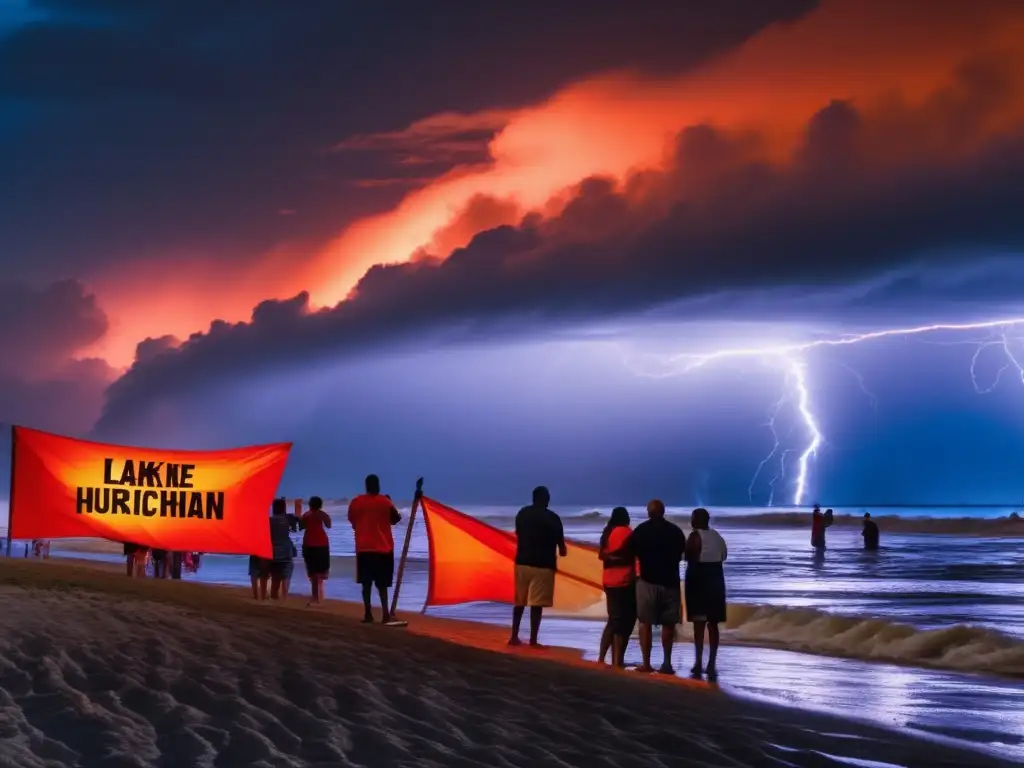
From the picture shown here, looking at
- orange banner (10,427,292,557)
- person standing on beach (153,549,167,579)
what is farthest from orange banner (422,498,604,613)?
person standing on beach (153,549,167,579)

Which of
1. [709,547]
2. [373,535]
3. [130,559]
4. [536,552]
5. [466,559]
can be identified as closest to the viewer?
[709,547]

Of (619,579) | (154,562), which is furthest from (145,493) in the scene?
(154,562)

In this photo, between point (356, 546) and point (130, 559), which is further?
point (130, 559)

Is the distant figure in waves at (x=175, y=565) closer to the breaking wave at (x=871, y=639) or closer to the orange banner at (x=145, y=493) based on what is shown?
the orange banner at (x=145, y=493)

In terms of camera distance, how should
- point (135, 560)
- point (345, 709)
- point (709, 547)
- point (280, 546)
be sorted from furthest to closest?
point (135, 560) → point (280, 546) → point (709, 547) → point (345, 709)

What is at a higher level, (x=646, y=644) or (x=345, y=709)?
(x=345, y=709)

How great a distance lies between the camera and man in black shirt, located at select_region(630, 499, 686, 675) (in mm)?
14414

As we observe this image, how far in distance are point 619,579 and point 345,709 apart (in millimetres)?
6078

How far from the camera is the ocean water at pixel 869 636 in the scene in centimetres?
1325

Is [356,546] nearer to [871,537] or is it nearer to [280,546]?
[280,546]

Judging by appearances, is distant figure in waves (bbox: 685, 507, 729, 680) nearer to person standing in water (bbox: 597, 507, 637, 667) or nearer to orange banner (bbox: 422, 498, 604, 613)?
person standing in water (bbox: 597, 507, 637, 667)

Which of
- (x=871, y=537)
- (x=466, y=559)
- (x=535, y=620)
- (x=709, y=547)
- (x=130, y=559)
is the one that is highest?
(x=709, y=547)

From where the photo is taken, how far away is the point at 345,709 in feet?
30.5

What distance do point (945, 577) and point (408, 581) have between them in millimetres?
14983
